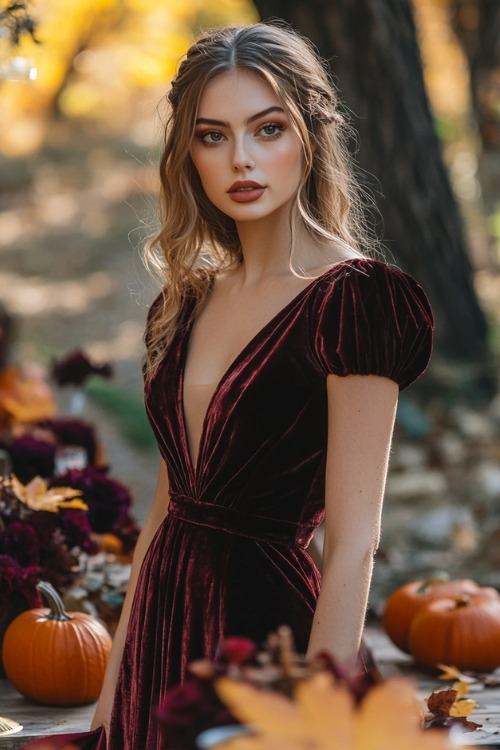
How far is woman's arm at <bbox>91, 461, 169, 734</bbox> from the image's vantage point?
205cm

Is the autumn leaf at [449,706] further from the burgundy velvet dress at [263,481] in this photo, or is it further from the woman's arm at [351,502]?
the woman's arm at [351,502]

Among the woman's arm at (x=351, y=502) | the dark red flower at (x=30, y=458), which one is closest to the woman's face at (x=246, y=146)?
the woman's arm at (x=351, y=502)

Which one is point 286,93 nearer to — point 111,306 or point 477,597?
point 477,597

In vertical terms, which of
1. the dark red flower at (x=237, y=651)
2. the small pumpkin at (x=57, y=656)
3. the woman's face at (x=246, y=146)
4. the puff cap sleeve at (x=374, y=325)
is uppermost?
the woman's face at (x=246, y=146)

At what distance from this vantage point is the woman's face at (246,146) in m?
1.84

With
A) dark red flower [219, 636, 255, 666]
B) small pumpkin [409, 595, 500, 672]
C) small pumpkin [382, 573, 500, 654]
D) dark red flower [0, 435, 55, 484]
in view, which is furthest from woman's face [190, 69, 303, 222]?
dark red flower [0, 435, 55, 484]

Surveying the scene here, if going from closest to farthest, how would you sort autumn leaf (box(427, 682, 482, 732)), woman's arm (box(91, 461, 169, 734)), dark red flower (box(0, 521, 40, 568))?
1. woman's arm (box(91, 461, 169, 734))
2. autumn leaf (box(427, 682, 482, 732))
3. dark red flower (box(0, 521, 40, 568))

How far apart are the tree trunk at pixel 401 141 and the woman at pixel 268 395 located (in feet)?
7.08

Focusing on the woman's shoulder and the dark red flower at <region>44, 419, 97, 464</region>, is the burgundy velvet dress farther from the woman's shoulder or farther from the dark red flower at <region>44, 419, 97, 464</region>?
the dark red flower at <region>44, 419, 97, 464</region>

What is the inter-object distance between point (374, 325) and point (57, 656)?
4.27 feet

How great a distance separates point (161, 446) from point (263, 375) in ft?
1.00

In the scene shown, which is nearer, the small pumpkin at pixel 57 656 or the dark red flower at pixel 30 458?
the small pumpkin at pixel 57 656

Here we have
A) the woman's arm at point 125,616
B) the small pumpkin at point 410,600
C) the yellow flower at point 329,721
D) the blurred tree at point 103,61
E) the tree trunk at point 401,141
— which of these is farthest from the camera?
the blurred tree at point 103,61

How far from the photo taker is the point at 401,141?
17.2 ft
